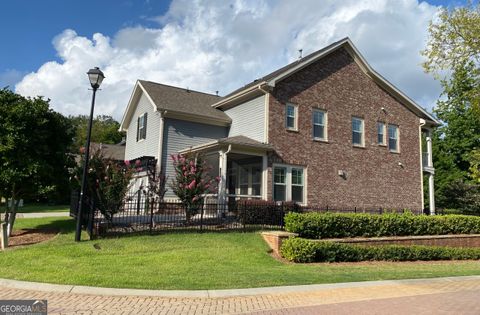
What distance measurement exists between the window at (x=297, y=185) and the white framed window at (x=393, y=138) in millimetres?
7355

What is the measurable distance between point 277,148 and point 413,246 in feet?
24.0

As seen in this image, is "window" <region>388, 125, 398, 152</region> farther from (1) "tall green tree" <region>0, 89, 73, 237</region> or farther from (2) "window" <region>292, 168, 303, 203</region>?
(1) "tall green tree" <region>0, 89, 73, 237</region>

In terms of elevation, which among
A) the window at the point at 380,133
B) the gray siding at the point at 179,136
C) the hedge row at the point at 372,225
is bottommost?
the hedge row at the point at 372,225

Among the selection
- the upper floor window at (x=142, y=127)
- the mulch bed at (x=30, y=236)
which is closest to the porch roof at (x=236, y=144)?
the upper floor window at (x=142, y=127)

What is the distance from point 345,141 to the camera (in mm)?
20766

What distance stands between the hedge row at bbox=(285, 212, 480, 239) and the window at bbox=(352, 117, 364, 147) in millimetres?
6398

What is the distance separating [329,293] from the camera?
7.64 meters

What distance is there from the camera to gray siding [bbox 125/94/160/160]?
20.3m

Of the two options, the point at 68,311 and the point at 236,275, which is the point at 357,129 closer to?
the point at 236,275

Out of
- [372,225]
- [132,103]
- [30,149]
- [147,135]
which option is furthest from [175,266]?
[132,103]

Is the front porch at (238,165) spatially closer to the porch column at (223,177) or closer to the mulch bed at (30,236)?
the porch column at (223,177)

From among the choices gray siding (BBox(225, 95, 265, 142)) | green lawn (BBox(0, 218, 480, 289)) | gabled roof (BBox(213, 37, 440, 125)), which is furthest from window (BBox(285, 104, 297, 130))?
green lawn (BBox(0, 218, 480, 289))

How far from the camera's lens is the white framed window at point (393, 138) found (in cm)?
2302

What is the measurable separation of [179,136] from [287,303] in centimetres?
1420
